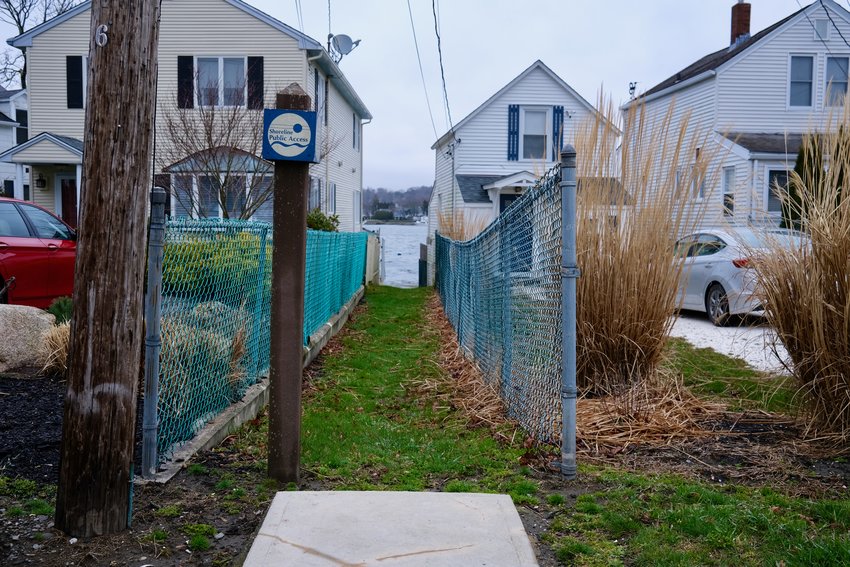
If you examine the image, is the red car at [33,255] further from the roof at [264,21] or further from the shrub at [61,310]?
the roof at [264,21]

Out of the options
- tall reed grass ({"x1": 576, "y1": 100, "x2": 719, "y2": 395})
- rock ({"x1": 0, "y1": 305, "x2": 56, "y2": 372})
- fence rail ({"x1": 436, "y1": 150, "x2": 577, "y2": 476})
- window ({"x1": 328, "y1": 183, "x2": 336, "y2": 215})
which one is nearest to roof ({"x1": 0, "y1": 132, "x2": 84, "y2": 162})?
window ({"x1": 328, "y1": 183, "x2": 336, "y2": 215})

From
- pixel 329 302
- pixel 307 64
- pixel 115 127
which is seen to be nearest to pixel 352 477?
pixel 115 127

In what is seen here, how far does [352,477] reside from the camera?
456cm

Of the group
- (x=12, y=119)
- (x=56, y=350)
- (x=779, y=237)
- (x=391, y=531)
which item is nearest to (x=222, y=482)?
(x=391, y=531)

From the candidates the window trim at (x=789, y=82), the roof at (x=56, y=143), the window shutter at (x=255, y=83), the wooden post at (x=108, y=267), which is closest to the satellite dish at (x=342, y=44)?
the window shutter at (x=255, y=83)

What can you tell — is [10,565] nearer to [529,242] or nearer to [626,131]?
[529,242]

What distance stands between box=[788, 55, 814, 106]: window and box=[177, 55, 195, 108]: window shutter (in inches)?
649

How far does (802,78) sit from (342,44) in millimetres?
13188

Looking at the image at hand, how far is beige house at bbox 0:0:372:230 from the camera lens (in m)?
19.1

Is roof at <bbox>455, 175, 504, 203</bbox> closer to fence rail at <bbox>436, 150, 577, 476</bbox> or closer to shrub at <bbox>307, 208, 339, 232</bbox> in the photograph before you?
shrub at <bbox>307, 208, 339, 232</bbox>

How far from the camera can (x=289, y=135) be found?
427cm

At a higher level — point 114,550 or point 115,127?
point 115,127

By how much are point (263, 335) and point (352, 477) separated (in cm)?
259

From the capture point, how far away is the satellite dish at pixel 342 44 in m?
22.8
